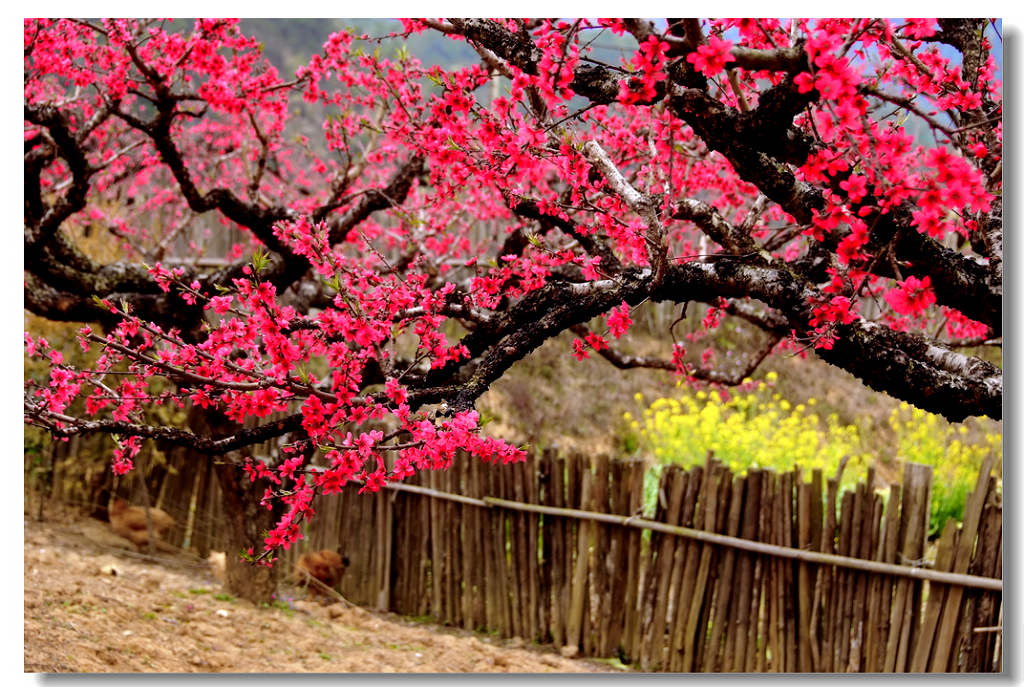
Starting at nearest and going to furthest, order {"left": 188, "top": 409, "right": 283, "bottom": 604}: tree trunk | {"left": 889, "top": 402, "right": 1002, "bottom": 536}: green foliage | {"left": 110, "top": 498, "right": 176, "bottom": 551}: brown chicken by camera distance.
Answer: {"left": 188, "top": 409, "right": 283, "bottom": 604}: tree trunk → {"left": 889, "top": 402, "right": 1002, "bottom": 536}: green foliage → {"left": 110, "top": 498, "right": 176, "bottom": 551}: brown chicken

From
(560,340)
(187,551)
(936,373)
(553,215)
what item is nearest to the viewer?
(936,373)

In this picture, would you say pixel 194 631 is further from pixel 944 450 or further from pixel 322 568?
pixel 944 450

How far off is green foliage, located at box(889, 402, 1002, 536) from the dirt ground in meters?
1.98

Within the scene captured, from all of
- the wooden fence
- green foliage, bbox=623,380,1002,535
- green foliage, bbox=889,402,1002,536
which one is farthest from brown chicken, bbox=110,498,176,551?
green foliage, bbox=889,402,1002,536

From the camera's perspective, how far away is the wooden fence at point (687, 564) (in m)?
2.89

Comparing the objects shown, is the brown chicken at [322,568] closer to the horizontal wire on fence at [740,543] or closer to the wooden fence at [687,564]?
the wooden fence at [687,564]

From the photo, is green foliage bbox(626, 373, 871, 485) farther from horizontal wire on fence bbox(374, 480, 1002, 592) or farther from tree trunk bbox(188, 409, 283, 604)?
tree trunk bbox(188, 409, 283, 604)

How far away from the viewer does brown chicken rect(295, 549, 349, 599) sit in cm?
405

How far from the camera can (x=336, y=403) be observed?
1.91 metres

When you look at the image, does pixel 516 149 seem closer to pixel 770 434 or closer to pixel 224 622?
pixel 224 622

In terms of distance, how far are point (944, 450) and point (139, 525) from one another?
4.28 metres
